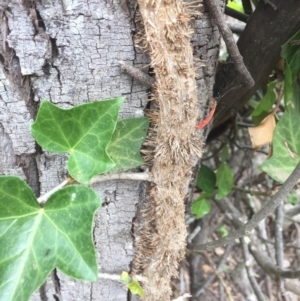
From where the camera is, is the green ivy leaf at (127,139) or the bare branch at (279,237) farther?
the bare branch at (279,237)

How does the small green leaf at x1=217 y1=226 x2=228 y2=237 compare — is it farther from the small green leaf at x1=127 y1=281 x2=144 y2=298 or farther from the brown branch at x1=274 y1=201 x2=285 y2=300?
the small green leaf at x1=127 y1=281 x2=144 y2=298

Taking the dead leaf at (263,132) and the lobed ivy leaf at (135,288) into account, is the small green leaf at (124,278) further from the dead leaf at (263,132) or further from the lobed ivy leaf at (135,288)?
the dead leaf at (263,132)

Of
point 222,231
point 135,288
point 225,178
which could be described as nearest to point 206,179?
point 225,178

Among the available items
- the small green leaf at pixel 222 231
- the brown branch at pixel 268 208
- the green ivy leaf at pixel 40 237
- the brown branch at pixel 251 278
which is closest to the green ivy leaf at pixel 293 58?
the brown branch at pixel 268 208

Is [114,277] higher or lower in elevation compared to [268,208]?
lower

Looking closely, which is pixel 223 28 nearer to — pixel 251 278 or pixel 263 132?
pixel 263 132

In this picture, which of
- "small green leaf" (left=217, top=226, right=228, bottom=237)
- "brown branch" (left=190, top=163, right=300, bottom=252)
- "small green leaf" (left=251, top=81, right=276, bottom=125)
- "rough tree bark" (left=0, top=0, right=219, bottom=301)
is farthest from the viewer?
"small green leaf" (left=217, top=226, right=228, bottom=237)

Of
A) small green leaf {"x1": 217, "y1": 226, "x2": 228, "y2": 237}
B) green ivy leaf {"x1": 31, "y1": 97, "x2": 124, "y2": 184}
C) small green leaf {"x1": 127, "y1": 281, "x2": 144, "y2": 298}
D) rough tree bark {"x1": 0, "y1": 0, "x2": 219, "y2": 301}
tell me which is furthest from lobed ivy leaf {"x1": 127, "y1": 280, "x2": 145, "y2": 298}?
small green leaf {"x1": 217, "y1": 226, "x2": 228, "y2": 237}
